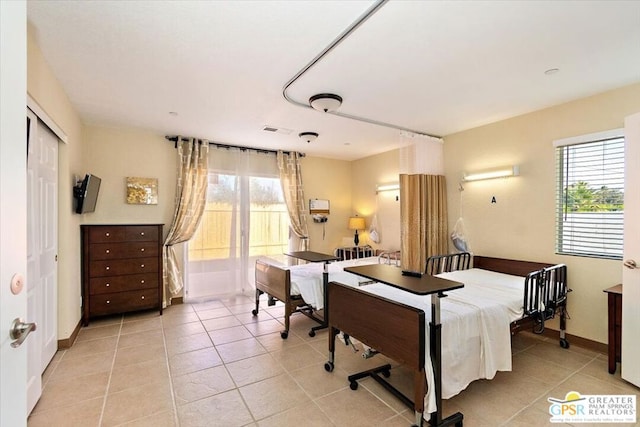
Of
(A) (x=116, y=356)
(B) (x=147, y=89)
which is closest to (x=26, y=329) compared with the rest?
(A) (x=116, y=356)

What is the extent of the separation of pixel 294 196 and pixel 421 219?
2.43m

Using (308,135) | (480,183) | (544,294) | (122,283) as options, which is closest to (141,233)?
(122,283)

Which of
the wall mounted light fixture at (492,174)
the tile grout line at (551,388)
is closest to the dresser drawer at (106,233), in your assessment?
the tile grout line at (551,388)

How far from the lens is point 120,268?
399cm

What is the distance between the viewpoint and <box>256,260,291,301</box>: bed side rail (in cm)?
353

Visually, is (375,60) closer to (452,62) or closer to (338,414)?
(452,62)

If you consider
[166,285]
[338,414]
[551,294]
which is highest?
[551,294]

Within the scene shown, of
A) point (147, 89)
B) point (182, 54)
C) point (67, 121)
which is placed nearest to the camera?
point (182, 54)

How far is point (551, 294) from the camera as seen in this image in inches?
118

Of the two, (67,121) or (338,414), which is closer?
(338,414)

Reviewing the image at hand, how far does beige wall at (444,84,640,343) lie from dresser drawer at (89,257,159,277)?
14.6 ft

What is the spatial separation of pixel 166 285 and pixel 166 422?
2.85 m

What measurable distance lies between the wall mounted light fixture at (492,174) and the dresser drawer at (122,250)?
4527 millimetres

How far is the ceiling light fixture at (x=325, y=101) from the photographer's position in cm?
304
